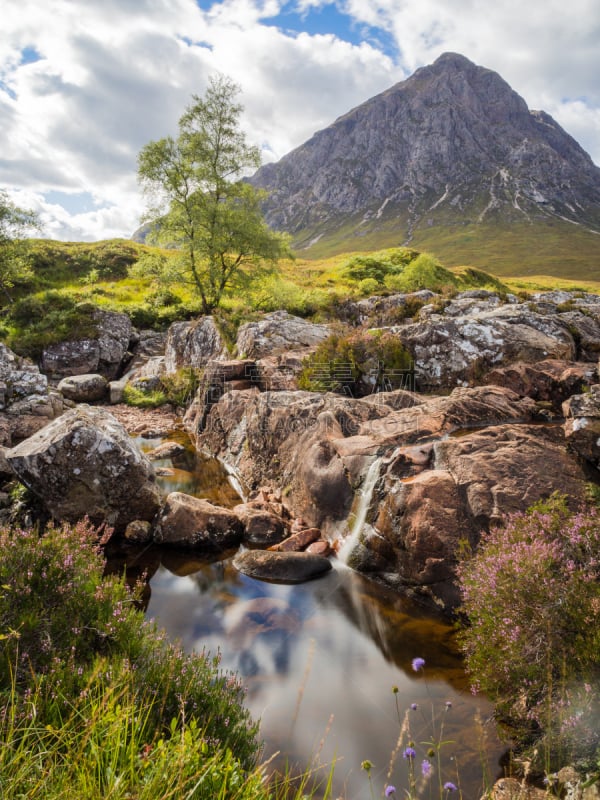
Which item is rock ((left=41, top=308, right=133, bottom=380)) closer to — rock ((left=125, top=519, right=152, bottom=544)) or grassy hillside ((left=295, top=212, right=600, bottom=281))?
rock ((left=125, top=519, right=152, bottom=544))

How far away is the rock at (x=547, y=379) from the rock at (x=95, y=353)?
2524 centimetres

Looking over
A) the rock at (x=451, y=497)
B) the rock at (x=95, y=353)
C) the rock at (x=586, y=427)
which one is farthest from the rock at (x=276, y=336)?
the rock at (x=95, y=353)

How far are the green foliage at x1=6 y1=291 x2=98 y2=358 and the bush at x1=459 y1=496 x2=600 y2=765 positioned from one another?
30.4 metres

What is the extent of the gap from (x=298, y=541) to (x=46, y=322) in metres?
29.6

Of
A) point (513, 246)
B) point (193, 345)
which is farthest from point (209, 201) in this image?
point (513, 246)

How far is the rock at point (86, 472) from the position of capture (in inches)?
370

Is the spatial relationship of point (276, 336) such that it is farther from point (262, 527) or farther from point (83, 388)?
point (83, 388)

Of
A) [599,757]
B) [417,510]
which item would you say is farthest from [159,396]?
[599,757]

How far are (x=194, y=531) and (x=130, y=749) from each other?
7512 millimetres

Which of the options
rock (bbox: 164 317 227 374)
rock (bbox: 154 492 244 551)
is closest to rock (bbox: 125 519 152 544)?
rock (bbox: 154 492 244 551)

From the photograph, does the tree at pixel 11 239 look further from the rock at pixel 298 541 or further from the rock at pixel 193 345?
the rock at pixel 298 541

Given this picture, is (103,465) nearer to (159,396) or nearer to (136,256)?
(159,396)

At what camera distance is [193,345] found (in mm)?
23641

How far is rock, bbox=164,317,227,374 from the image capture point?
22.5 metres
